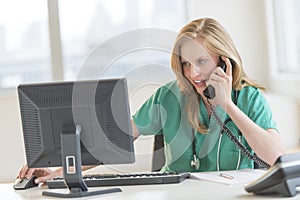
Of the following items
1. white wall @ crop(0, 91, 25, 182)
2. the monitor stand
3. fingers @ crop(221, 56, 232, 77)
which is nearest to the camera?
the monitor stand

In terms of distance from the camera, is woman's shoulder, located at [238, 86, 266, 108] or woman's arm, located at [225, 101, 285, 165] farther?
woman's shoulder, located at [238, 86, 266, 108]

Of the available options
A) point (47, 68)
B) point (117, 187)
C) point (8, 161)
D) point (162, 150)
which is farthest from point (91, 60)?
point (117, 187)

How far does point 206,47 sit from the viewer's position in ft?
7.54

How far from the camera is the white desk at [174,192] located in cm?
179

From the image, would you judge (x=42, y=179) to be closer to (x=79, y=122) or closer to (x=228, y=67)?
(x=79, y=122)

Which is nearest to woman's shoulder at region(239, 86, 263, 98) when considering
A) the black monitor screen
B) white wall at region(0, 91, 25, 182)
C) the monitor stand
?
the black monitor screen

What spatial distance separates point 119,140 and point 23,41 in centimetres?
242

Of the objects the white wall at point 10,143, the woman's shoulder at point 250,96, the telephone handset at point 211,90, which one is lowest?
the white wall at point 10,143

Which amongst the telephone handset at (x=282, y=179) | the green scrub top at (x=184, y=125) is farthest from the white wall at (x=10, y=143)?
the telephone handset at (x=282, y=179)

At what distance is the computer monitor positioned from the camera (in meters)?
1.90

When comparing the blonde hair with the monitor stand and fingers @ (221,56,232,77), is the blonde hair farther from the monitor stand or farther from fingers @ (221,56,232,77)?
the monitor stand

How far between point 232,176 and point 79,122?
0.57 meters

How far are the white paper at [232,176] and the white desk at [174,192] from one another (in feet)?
0.11

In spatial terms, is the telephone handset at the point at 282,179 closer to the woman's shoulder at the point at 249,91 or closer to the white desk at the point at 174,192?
the white desk at the point at 174,192
